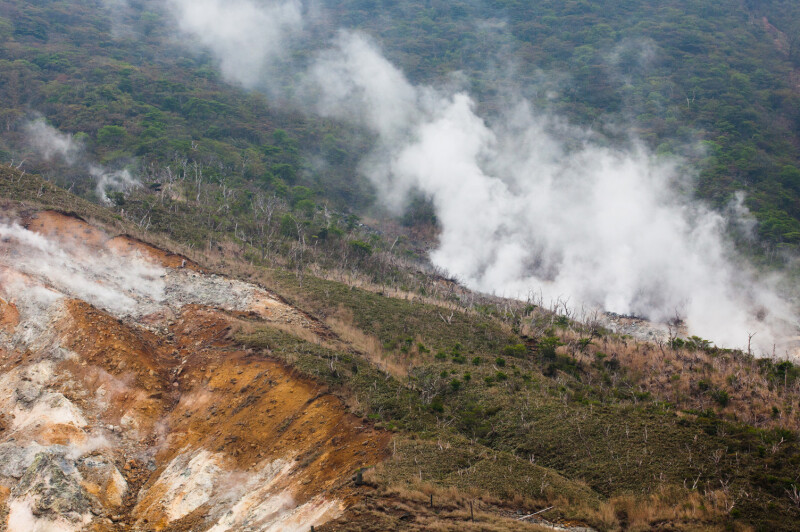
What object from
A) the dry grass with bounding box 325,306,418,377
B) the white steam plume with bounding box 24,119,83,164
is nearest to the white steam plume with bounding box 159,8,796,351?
the dry grass with bounding box 325,306,418,377

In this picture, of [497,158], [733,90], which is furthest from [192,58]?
[733,90]

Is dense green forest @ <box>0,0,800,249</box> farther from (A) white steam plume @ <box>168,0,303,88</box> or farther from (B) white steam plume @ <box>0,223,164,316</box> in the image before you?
(B) white steam plume @ <box>0,223,164,316</box>

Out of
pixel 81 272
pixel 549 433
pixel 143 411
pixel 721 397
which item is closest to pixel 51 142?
pixel 81 272

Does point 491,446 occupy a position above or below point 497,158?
below

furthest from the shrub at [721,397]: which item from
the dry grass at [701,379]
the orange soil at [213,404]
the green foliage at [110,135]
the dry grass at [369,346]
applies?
the green foliage at [110,135]

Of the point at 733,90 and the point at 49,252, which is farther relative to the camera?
the point at 733,90

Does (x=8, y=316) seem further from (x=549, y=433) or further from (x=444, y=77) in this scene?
(x=444, y=77)

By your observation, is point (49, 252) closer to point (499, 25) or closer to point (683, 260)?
point (683, 260)
